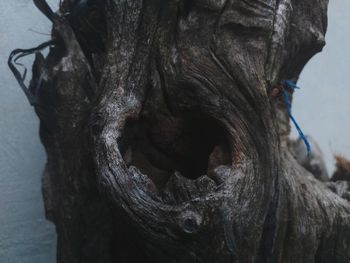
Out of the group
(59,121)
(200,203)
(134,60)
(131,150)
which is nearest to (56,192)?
(59,121)

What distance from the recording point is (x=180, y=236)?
106 cm

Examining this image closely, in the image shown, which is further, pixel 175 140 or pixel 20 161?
pixel 20 161

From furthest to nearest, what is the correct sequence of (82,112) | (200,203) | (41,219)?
(41,219)
(82,112)
(200,203)

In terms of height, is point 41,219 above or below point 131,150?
below

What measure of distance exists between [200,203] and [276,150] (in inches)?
11.3

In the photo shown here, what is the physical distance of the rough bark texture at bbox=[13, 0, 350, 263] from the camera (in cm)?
109

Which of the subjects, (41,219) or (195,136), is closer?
(195,136)

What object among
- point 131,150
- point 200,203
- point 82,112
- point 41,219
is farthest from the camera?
point 41,219

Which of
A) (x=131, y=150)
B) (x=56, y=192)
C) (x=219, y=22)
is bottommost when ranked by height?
(x=56, y=192)

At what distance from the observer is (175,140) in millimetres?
1275

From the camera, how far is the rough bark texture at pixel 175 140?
3.58ft

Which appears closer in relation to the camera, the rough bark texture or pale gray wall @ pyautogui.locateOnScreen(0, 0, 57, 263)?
the rough bark texture

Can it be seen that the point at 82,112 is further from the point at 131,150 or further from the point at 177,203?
the point at 177,203

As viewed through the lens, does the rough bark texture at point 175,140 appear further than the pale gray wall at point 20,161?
No
